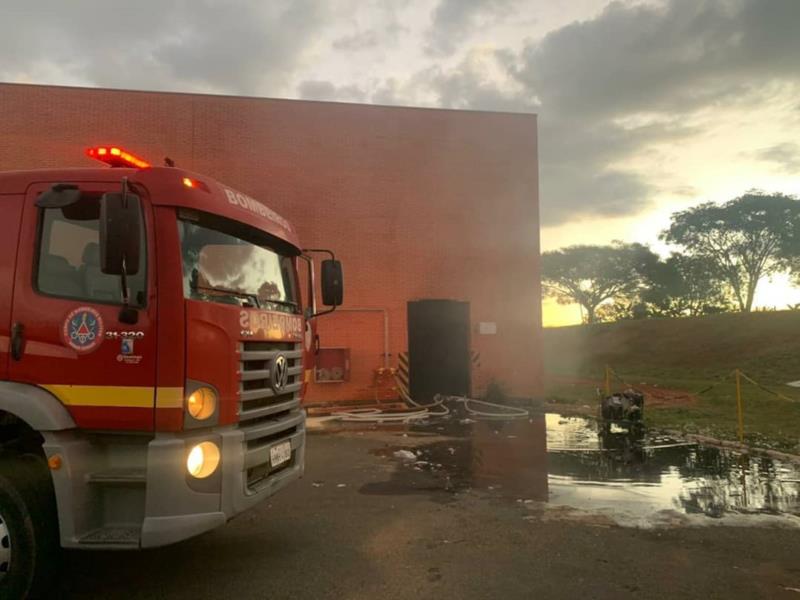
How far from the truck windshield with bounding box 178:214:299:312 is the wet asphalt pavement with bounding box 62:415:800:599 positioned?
191cm

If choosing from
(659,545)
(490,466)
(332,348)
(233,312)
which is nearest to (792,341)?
(332,348)

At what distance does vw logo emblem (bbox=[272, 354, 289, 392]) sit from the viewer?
424 centimetres

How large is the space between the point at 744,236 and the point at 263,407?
43.3m

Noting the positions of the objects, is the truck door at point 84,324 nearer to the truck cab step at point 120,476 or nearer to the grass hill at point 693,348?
the truck cab step at point 120,476

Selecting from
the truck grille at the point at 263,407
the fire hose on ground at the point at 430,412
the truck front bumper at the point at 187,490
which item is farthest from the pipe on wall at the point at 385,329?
the truck front bumper at the point at 187,490

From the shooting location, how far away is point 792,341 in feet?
98.3

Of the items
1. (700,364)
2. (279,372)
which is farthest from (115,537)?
(700,364)

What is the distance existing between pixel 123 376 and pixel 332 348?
38.8 ft

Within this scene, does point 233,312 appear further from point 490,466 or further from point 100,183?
point 490,466

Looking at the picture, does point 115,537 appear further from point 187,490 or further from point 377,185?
point 377,185

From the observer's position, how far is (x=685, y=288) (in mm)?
45781

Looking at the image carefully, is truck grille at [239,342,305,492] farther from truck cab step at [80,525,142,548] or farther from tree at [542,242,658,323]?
tree at [542,242,658,323]

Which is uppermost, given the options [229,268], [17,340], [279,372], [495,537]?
[229,268]

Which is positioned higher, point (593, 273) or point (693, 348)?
point (593, 273)
